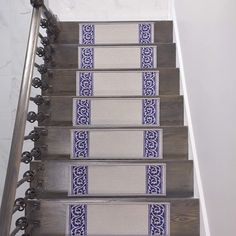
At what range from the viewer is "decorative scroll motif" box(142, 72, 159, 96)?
2533 millimetres

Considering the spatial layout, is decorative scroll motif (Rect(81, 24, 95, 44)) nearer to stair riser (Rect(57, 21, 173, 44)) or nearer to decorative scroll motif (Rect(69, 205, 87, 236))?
stair riser (Rect(57, 21, 173, 44))

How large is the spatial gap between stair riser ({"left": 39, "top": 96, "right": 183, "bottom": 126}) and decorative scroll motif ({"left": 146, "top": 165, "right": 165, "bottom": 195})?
0.44m

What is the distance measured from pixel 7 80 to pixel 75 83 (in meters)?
0.83

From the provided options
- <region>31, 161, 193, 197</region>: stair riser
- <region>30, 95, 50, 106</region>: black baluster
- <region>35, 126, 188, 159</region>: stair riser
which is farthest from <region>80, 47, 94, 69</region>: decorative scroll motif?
<region>31, 161, 193, 197</region>: stair riser

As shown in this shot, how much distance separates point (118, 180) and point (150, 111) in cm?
57

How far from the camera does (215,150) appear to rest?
1.54 metres

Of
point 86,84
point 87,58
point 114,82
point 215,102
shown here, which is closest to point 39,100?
point 86,84

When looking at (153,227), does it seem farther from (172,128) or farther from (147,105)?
(147,105)

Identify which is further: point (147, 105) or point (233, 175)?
point (147, 105)

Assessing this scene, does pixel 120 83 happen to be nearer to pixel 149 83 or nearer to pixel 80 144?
pixel 149 83

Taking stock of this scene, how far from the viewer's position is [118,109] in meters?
2.36

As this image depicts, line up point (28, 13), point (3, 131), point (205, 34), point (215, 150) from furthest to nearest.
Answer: point (28, 13) → point (3, 131) → point (205, 34) → point (215, 150)

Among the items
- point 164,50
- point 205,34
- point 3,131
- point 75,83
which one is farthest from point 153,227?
point 3,131

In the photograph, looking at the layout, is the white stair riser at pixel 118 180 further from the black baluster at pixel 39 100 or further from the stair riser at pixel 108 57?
the stair riser at pixel 108 57
